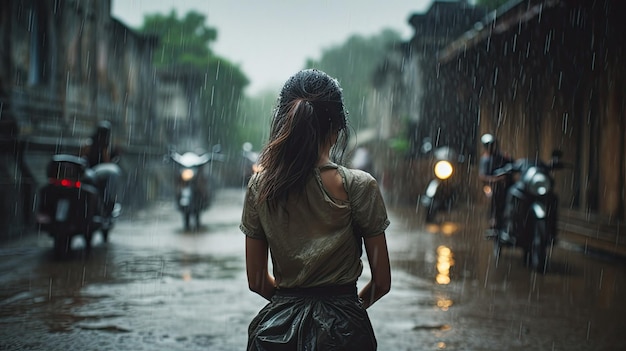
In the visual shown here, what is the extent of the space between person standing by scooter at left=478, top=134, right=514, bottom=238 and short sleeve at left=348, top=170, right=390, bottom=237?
782 centimetres

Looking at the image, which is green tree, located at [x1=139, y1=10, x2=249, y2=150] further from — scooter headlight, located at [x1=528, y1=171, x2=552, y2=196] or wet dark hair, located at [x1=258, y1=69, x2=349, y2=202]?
wet dark hair, located at [x1=258, y1=69, x2=349, y2=202]

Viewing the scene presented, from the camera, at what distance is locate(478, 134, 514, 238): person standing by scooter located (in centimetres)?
999

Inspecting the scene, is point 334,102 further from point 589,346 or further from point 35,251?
point 35,251

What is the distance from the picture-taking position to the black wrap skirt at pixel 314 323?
7.43 ft

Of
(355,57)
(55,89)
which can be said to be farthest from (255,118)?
(55,89)

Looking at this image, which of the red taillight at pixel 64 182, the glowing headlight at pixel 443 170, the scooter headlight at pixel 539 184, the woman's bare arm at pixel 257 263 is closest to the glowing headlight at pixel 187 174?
the glowing headlight at pixel 443 170

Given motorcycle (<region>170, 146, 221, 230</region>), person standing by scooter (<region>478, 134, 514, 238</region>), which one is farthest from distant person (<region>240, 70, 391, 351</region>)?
motorcycle (<region>170, 146, 221, 230</region>)

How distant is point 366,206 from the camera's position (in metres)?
2.34

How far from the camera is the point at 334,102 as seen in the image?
2.44 m

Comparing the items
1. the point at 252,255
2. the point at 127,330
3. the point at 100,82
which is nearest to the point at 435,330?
the point at 127,330

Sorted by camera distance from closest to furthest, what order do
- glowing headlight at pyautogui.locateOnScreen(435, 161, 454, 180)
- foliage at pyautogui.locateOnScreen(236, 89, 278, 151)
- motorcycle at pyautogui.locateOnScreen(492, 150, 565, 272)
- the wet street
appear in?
1. the wet street
2. motorcycle at pyautogui.locateOnScreen(492, 150, 565, 272)
3. glowing headlight at pyautogui.locateOnScreen(435, 161, 454, 180)
4. foliage at pyautogui.locateOnScreen(236, 89, 278, 151)

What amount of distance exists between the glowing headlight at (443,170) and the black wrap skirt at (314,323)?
1087 cm

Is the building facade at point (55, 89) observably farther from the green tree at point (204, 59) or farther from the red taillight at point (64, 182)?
the green tree at point (204, 59)

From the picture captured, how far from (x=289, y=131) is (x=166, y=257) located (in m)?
7.37
